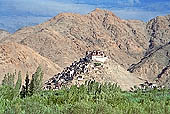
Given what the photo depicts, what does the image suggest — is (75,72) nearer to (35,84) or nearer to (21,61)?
(21,61)

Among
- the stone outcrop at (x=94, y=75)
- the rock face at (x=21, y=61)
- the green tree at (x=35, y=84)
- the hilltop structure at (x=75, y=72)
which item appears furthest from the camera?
the rock face at (x=21, y=61)

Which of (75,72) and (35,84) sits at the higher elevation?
(35,84)

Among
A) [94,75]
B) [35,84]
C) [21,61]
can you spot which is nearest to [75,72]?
[94,75]

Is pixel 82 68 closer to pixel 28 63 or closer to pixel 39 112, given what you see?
pixel 28 63

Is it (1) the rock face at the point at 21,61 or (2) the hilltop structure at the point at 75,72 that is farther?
(1) the rock face at the point at 21,61

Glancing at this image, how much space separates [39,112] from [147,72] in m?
151

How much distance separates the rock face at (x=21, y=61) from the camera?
13350cm

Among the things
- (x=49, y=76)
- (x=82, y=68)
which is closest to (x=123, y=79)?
(x=82, y=68)

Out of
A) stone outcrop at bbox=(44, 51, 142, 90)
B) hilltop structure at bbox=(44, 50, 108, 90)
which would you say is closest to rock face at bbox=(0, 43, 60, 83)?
Answer: hilltop structure at bbox=(44, 50, 108, 90)

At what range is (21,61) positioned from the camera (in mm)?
138500

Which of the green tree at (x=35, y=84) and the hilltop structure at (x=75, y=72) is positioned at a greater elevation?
the green tree at (x=35, y=84)

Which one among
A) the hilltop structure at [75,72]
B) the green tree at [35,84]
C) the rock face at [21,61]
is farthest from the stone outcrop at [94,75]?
the green tree at [35,84]

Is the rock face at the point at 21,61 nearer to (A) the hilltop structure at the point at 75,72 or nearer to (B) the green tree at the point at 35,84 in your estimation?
(A) the hilltop structure at the point at 75,72

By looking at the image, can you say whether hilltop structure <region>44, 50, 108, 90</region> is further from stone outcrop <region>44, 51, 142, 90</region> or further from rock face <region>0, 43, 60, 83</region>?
rock face <region>0, 43, 60, 83</region>
